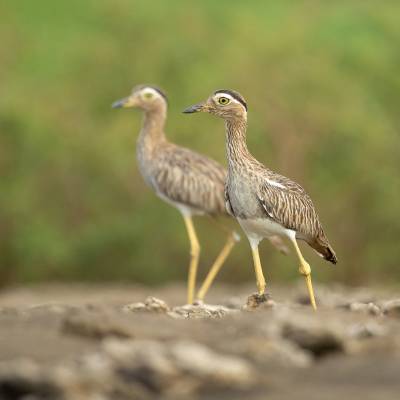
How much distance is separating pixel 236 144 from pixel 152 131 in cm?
409

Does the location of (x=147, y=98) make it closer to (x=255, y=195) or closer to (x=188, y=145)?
(x=188, y=145)

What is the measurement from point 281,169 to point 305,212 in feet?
28.9

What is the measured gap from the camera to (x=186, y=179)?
527 inches

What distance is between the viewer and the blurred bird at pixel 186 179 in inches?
527

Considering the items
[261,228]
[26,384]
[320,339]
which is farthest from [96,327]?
[261,228]

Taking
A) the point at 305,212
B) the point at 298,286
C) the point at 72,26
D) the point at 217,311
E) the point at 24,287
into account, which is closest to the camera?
the point at 217,311

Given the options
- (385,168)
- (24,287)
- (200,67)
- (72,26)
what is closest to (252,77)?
(200,67)

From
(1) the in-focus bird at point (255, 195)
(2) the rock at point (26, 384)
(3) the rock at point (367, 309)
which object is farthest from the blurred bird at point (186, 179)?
(2) the rock at point (26, 384)

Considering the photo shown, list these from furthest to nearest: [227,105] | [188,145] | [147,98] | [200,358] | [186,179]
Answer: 1. [188,145]
2. [147,98]
3. [186,179]
4. [227,105]
5. [200,358]

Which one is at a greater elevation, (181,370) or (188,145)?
(181,370)

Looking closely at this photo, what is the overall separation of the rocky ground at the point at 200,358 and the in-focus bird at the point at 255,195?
2.14m

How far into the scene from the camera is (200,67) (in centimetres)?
2011

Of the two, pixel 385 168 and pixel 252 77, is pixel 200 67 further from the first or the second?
pixel 385 168

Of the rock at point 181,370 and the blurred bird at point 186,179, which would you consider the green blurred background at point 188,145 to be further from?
the rock at point 181,370
